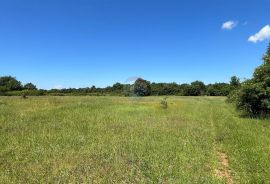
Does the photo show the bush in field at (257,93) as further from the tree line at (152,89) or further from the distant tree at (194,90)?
the distant tree at (194,90)

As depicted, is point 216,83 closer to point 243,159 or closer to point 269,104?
point 269,104

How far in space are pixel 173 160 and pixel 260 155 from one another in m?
3.05

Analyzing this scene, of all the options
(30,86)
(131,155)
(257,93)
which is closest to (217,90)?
(30,86)

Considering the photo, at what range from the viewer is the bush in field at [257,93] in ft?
76.9

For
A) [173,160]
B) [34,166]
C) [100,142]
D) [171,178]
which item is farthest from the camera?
[100,142]

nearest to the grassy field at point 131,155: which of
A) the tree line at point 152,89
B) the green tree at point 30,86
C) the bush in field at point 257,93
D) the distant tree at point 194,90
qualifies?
the bush in field at point 257,93

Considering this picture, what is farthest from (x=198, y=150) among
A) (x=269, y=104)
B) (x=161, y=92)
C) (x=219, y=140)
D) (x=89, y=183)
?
(x=161, y=92)

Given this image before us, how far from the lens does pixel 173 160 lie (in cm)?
992

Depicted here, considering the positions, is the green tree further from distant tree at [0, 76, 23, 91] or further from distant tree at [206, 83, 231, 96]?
distant tree at [206, 83, 231, 96]

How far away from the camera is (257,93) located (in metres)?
23.8

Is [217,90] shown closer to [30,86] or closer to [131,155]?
[30,86]

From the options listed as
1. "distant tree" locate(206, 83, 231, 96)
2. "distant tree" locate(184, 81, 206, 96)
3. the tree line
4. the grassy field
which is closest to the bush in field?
the grassy field

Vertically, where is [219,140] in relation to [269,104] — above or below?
below

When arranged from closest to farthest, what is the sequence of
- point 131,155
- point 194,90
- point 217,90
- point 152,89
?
point 131,155, point 217,90, point 194,90, point 152,89
